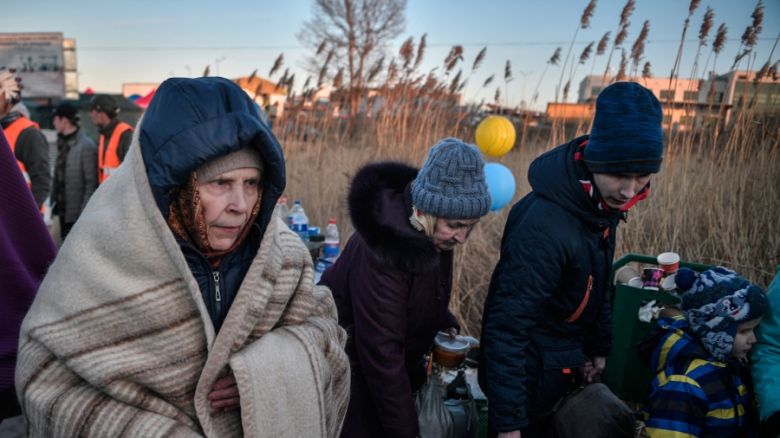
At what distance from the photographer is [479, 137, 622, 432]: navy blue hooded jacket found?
179 centimetres

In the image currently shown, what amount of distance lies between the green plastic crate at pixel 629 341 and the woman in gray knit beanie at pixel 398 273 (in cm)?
107

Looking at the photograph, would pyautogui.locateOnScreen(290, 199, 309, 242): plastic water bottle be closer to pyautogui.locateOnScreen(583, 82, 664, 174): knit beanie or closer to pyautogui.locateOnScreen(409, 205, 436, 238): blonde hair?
pyautogui.locateOnScreen(409, 205, 436, 238): blonde hair

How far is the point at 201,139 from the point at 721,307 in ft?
6.84

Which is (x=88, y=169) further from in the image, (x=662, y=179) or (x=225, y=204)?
(x=662, y=179)

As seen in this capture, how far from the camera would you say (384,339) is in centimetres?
176

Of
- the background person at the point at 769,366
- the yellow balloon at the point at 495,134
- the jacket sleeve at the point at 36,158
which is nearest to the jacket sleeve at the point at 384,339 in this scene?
the background person at the point at 769,366

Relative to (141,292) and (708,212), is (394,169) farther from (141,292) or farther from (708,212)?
(708,212)

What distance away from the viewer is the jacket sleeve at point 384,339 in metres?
1.76

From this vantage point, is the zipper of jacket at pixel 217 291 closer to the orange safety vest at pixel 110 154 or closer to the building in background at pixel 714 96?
the building in background at pixel 714 96

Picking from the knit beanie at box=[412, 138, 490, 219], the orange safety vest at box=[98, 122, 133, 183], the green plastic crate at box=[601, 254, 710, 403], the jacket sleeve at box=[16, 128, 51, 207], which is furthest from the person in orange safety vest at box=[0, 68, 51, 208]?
the green plastic crate at box=[601, 254, 710, 403]


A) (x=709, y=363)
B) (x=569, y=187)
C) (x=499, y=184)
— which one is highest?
(x=569, y=187)

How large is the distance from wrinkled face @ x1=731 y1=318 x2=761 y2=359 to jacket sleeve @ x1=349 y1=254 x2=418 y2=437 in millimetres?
1388

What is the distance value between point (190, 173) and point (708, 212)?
3.97 meters

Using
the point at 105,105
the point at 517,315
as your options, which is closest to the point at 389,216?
the point at 517,315
